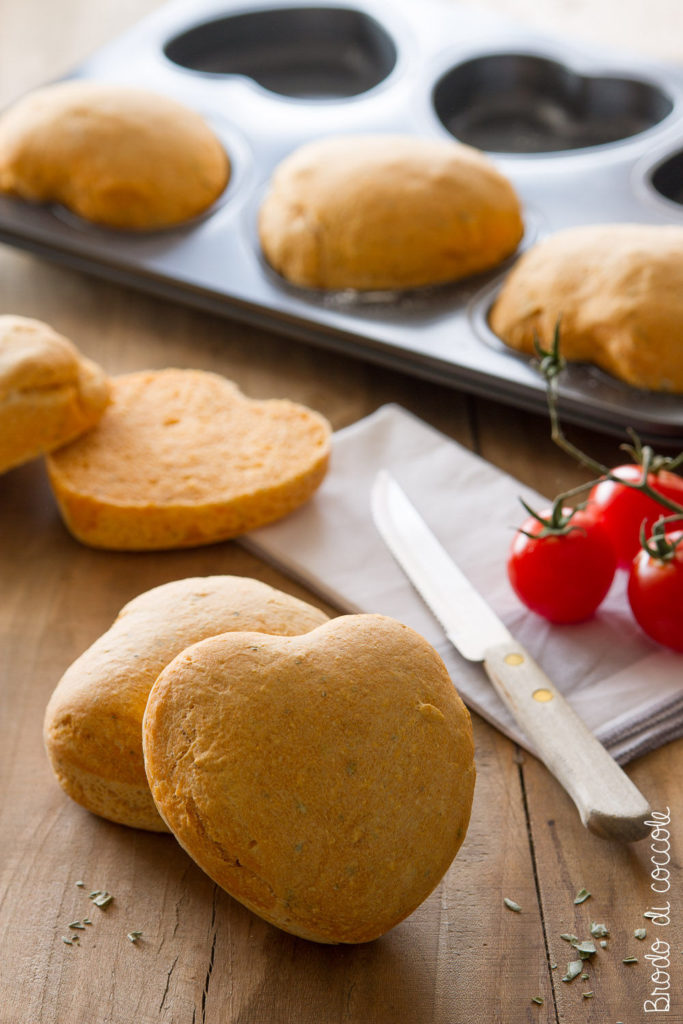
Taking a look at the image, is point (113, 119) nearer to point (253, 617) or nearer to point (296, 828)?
point (253, 617)

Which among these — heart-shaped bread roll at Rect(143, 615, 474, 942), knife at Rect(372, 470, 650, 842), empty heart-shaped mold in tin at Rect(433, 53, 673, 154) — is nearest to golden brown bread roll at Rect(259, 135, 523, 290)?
knife at Rect(372, 470, 650, 842)

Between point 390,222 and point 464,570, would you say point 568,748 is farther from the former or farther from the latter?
point 390,222

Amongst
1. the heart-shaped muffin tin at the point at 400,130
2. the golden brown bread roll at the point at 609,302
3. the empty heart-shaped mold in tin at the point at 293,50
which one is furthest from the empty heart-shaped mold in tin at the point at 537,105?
the golden brown bread roll at the point at 609,302

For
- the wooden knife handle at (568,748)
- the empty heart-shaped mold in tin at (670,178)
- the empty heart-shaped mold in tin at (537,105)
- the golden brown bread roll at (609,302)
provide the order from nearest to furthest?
the wooden knife handle at (568,748)
the golden brown bread roll at (609,302)
the empty heart-shaped mold in tin at (670,178)
the empty heart-shaped mold in tin at (537,105)

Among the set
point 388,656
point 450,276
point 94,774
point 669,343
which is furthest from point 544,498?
point 94,774

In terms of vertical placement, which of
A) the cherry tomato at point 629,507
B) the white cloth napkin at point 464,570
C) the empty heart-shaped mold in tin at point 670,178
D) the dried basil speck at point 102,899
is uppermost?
the empty heart-shaped mold in tin at point 670,178

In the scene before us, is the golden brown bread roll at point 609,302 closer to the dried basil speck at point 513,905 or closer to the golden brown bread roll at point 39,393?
the golden brown bread roll at point 39,393

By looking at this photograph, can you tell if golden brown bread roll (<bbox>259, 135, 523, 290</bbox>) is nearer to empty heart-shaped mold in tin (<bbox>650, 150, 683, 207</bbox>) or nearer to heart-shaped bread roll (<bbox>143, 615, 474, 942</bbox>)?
empty heart-shaped mold in tin (<bbox>650, 150, 683, 207</bbox>)
